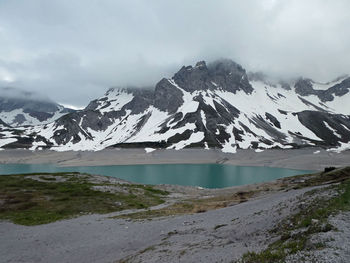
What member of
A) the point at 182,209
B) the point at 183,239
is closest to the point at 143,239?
the point at 183,239

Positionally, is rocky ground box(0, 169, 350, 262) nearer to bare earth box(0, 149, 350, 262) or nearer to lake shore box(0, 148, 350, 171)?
bare earth box(0, 149, 350, 262)

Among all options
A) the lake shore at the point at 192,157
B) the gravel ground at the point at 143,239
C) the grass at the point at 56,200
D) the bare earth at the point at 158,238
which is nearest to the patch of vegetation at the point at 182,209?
the bare earth at the point at 158,238

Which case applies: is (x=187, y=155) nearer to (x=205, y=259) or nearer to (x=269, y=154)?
(x=269, y=154)

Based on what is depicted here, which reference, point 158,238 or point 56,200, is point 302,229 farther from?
point 56,200

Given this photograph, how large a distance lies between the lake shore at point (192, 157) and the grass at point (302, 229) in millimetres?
120244

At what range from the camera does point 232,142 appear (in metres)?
194

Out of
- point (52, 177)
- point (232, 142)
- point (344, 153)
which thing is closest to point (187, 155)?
point (232, 142)

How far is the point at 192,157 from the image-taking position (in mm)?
164250

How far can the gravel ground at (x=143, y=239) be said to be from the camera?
14.3m

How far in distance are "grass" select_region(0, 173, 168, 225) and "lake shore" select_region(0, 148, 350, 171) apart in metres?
101

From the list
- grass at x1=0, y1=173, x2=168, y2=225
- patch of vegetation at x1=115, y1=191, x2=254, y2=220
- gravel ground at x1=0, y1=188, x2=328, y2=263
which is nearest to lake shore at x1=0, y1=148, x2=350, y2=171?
grass at x1=0, y1=173, x2=168, y2=225

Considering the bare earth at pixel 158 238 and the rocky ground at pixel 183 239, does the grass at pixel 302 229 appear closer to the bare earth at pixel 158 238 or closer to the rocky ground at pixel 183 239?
the rocky ground at pixel 183 239

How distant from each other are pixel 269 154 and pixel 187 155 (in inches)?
2088

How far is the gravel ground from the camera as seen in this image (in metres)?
14.3
